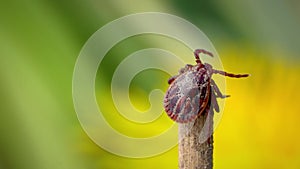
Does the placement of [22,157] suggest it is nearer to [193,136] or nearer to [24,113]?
[24,113]

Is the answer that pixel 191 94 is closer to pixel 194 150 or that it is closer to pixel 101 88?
pixel 194 150

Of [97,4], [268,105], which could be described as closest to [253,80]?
[268,105]

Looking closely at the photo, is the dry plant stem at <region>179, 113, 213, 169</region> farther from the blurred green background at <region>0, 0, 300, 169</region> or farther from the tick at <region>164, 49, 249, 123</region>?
the blurred green background at <region>0, 0, 300, 169</region>

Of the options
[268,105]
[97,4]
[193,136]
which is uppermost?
[97,4]

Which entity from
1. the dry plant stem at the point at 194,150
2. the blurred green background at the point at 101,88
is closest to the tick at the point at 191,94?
the dry plant stem at the point at 194,150

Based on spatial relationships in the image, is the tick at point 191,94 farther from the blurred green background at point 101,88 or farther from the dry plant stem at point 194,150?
the blurred green background at point 101,88

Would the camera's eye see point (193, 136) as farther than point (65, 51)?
No
